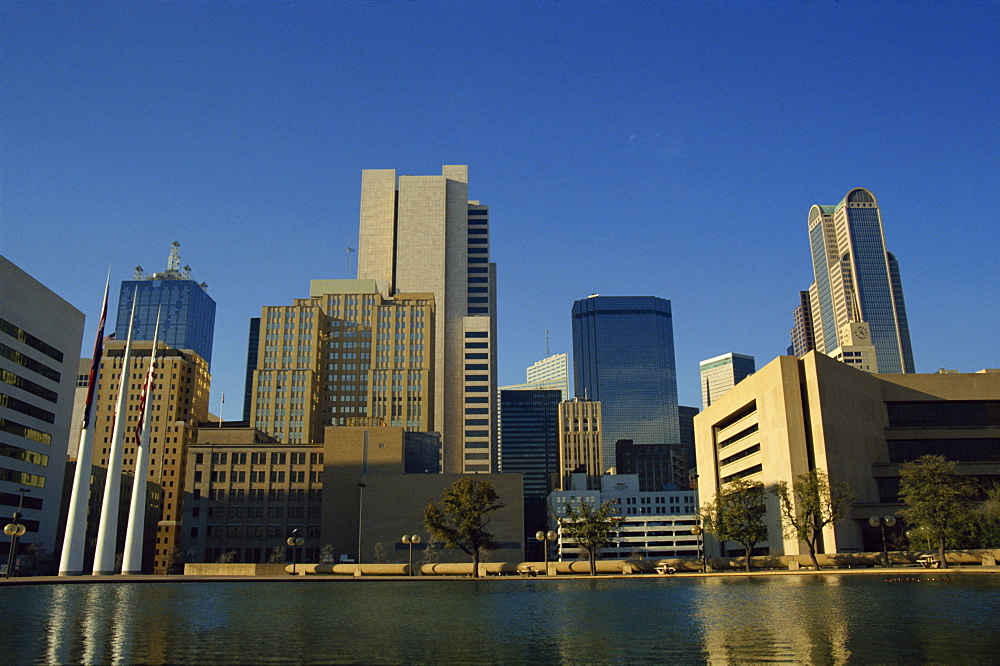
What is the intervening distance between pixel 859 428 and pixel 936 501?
97.1ft

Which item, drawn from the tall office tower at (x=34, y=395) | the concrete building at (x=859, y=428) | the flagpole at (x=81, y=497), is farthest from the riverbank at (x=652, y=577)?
the tall office tower at (x=34, y=395)

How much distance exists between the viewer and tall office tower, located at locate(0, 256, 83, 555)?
4717 inches

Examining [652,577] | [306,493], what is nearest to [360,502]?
[306,493]

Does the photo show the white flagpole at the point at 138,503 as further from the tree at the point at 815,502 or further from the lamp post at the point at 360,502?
the tree at the point at 815,502

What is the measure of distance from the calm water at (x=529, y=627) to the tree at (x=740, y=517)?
1476 inches

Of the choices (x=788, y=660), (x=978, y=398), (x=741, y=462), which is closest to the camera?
(x=788, y=660)

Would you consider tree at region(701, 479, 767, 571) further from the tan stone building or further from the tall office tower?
the tall office tower

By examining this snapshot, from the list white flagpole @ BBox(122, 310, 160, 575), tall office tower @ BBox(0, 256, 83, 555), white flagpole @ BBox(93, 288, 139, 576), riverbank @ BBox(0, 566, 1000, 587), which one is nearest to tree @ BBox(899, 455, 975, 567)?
riverbank @ BBox(0, 566, 1000, 587)

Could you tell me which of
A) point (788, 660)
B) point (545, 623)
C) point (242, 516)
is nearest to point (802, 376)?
point (545, 623)

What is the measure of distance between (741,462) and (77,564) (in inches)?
3706

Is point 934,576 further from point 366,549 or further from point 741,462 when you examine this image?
point 366,549

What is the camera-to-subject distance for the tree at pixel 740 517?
9094 cm

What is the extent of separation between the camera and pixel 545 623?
35.1 metres

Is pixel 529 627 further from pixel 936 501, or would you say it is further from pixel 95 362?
pixel 95 362
